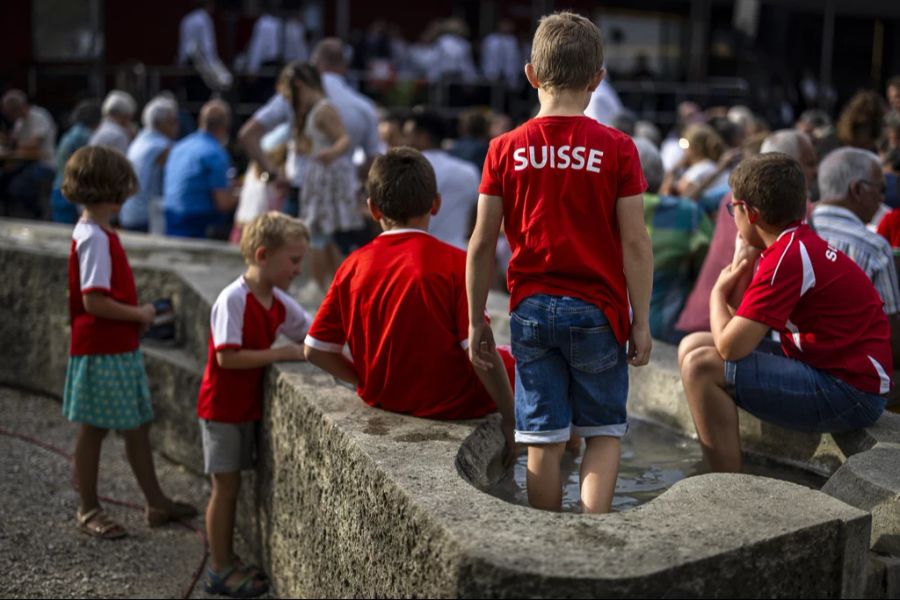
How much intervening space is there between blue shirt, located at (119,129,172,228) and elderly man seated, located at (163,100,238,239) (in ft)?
1.21

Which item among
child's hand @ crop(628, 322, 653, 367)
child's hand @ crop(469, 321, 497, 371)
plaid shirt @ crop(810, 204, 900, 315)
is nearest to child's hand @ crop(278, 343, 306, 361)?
child's hand @ crop(469, 321, 497, 371)

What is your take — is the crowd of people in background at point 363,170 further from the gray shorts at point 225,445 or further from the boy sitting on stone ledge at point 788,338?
the gray shorts at point 225,445

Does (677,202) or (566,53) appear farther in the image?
(677,202)

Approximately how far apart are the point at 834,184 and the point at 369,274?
1830 millimetres

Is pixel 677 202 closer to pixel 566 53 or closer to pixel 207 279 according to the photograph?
pixel 207 279

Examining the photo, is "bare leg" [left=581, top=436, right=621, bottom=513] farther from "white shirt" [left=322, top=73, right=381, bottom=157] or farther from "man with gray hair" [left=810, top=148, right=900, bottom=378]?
"white shirt" [left=322, top=73, right=381, bottom=157]

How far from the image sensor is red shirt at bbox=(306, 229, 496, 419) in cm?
359

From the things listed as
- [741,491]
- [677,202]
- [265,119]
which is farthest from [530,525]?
[265,119]

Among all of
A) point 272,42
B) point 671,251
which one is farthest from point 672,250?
point 272,42

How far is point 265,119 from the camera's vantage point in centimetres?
698

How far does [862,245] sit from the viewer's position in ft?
13.7

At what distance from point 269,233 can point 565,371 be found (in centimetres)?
146

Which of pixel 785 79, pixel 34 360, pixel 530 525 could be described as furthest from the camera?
pixel 785 79

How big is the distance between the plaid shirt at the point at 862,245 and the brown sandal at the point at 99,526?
301 centimetres
